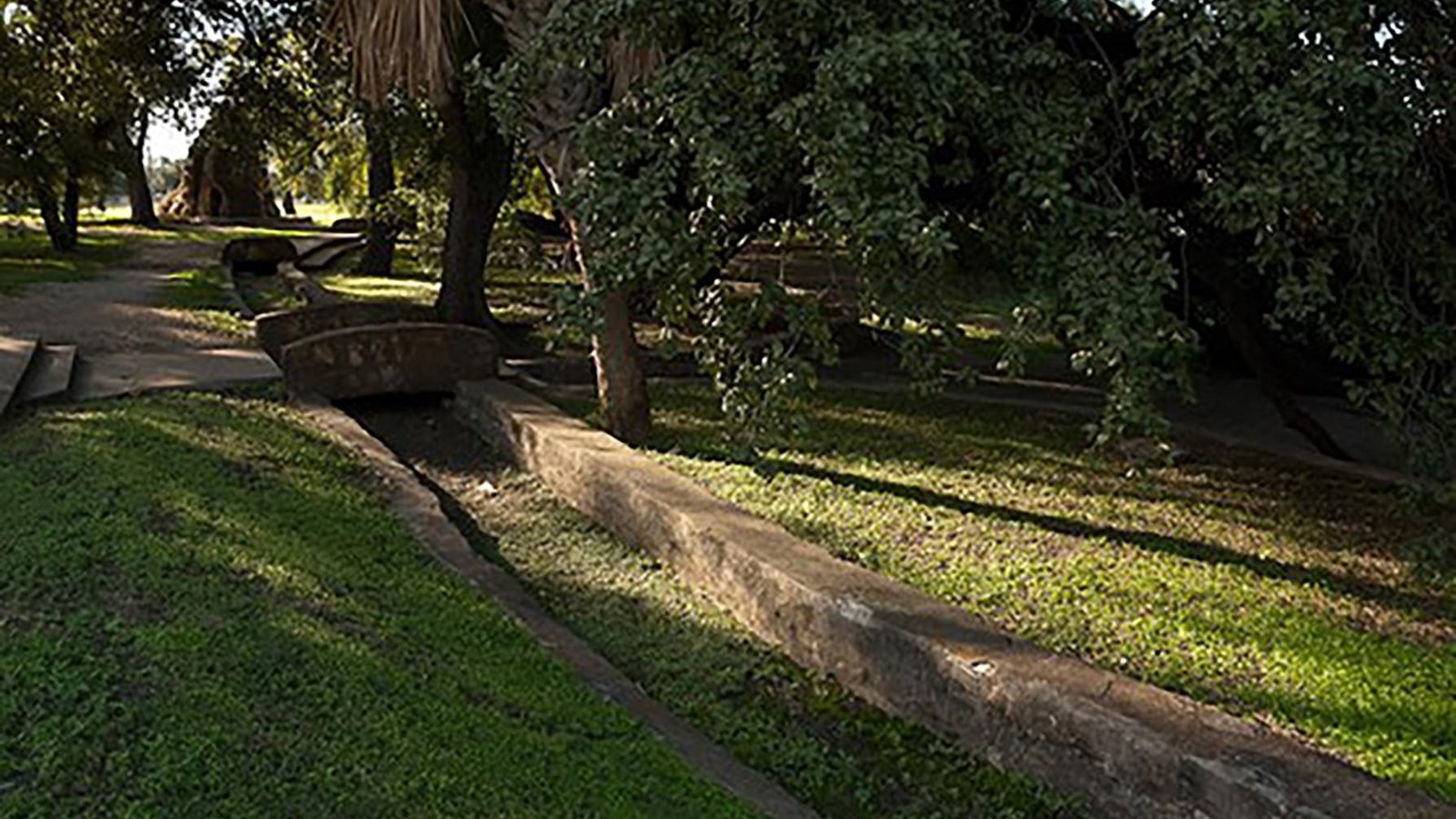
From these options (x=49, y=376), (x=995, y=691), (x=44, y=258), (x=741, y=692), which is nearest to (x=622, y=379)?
(x=741, y=692)

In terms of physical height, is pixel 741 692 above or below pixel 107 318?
below

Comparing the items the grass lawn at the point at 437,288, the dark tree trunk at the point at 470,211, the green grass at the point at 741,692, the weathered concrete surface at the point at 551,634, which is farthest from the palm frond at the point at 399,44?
the grass lawn at the point at 437,288

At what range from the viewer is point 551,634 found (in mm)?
4781

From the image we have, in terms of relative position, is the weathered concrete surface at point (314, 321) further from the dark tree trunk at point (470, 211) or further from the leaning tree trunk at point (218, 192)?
the leaning tree trunk at point (218, 192)

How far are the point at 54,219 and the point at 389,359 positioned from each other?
15778 mm

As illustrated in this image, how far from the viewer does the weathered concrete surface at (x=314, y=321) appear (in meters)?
10.5

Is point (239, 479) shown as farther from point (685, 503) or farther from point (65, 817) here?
point (65, 817)

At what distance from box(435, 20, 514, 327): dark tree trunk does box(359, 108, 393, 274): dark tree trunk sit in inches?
36.6

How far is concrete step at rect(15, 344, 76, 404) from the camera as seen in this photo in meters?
7.74

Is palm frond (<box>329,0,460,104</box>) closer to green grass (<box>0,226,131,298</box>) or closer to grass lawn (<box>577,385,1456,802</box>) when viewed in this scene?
grass lawn (<box>577,385,1456,802</box>)

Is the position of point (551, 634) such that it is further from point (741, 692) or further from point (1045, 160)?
point (1045, 160)

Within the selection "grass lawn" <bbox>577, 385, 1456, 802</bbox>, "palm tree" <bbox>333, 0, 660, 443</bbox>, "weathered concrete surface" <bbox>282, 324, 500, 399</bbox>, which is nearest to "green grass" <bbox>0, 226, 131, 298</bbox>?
"weathered concrete surface" <bbox>282, 324, 500, 399</bbox>

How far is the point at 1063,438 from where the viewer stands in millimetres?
8336

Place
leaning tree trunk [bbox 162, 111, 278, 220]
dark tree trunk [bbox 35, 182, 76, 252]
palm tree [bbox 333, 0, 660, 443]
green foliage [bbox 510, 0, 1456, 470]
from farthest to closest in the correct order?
leaning tree trunk [bbox 162, 111, 278, 220], dark tree trunk [bbox 35, 182, 76, 252], palm tree [bbox 333, 0, 660, 443], green foliage [bbox 510, 0, 1456, 470]
